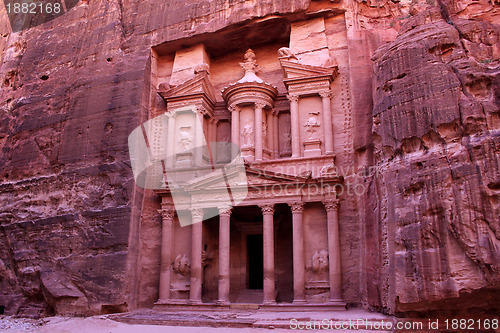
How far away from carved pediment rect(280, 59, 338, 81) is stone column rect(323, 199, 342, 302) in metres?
4.30

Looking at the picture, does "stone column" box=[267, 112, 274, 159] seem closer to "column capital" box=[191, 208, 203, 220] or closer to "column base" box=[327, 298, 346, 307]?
"column capital" box=[191, 208, 203, 220]

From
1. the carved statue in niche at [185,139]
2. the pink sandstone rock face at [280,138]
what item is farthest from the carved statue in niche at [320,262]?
the carved statue in niche at [185,139]

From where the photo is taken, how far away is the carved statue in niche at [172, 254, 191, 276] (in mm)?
13789

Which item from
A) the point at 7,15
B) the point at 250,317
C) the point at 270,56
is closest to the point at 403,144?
the point at 250,317

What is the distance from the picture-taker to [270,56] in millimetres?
16594

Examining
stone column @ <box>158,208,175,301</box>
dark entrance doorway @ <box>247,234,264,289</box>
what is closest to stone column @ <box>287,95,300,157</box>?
dark entrance doorway @ <box>247,234,264,289</box>

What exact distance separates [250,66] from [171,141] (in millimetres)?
3950

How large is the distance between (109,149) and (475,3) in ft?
39.2

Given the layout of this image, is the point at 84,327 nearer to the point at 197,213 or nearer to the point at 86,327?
the point at 86,327

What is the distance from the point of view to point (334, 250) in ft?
40.3

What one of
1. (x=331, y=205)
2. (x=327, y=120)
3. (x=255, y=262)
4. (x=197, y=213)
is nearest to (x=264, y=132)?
(x=327, y=120)

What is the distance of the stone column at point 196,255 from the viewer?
13.0 meters

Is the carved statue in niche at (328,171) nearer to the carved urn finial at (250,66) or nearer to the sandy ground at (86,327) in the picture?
the carved urn finial at (250,66)

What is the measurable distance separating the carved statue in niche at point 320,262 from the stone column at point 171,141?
592 centimetres
